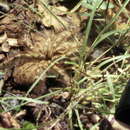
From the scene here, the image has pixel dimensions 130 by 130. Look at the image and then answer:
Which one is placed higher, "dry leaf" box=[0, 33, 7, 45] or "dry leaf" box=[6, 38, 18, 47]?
"dry leaf" box=[0, 33, 7, 45]

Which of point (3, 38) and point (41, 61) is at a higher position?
point (3, 38)

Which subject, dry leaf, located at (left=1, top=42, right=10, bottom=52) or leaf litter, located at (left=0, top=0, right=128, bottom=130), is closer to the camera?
leaf litter, located at (left=0, top=0, right=128, bottom=130)

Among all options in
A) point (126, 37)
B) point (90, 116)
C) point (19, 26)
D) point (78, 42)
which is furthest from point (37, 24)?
point (90, 116)

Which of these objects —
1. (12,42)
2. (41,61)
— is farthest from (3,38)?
(41,61)

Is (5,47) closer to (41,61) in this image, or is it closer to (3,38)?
(3,38)

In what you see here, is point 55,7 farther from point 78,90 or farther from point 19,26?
point 78,90

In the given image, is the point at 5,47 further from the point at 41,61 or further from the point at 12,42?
the point at 41,61

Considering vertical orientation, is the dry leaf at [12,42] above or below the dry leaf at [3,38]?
below

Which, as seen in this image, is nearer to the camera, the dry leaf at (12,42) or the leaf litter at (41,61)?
the leaf litter at (41,61)

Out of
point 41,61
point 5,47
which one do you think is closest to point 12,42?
point 5,47

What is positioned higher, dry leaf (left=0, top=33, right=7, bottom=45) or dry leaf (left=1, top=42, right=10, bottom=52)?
dry leaf (left=0, top=33, right=7, bottom=45)

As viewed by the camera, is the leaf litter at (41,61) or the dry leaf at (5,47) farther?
the dry leaf at (5,47)

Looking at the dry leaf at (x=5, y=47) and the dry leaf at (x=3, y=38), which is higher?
the dry leaf at (x=3, y=38)
